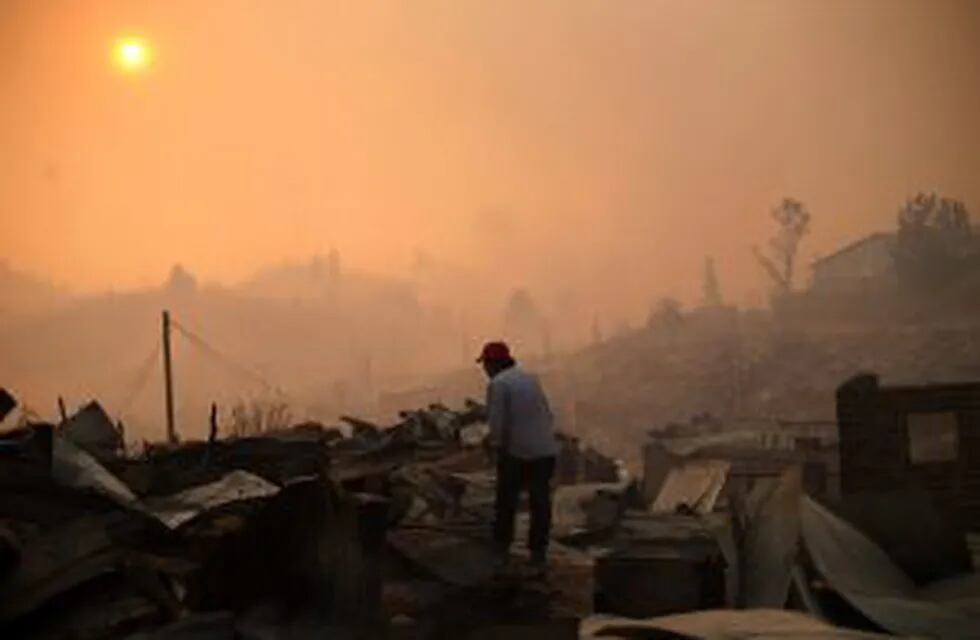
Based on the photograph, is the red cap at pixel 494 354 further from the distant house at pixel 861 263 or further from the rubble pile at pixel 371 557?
the distant house at pixel 861 263

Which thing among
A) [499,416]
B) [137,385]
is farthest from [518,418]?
[137,385]

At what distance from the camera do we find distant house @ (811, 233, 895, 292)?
174 ft

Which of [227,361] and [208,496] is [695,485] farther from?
[227,361]

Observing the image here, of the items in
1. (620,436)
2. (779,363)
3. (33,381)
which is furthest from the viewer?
(33,381)

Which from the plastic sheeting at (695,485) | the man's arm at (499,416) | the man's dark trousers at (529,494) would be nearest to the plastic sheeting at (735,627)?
the man's dark trousers at (529,494)

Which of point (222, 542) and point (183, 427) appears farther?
point (183, 427)

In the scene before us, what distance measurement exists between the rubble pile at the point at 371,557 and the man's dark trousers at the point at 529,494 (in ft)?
0.57

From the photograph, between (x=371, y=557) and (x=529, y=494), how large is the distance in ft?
6.10

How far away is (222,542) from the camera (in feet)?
17.8

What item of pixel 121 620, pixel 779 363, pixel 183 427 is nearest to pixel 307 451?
pixel 121 620

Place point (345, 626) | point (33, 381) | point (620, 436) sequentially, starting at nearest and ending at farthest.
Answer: point (345, 626), point (620, 436), point (33, 381)

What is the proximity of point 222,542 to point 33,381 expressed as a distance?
50851 millimetres

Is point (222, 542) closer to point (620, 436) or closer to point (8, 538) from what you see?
point (8, 538)

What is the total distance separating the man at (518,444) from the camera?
23.5ft
